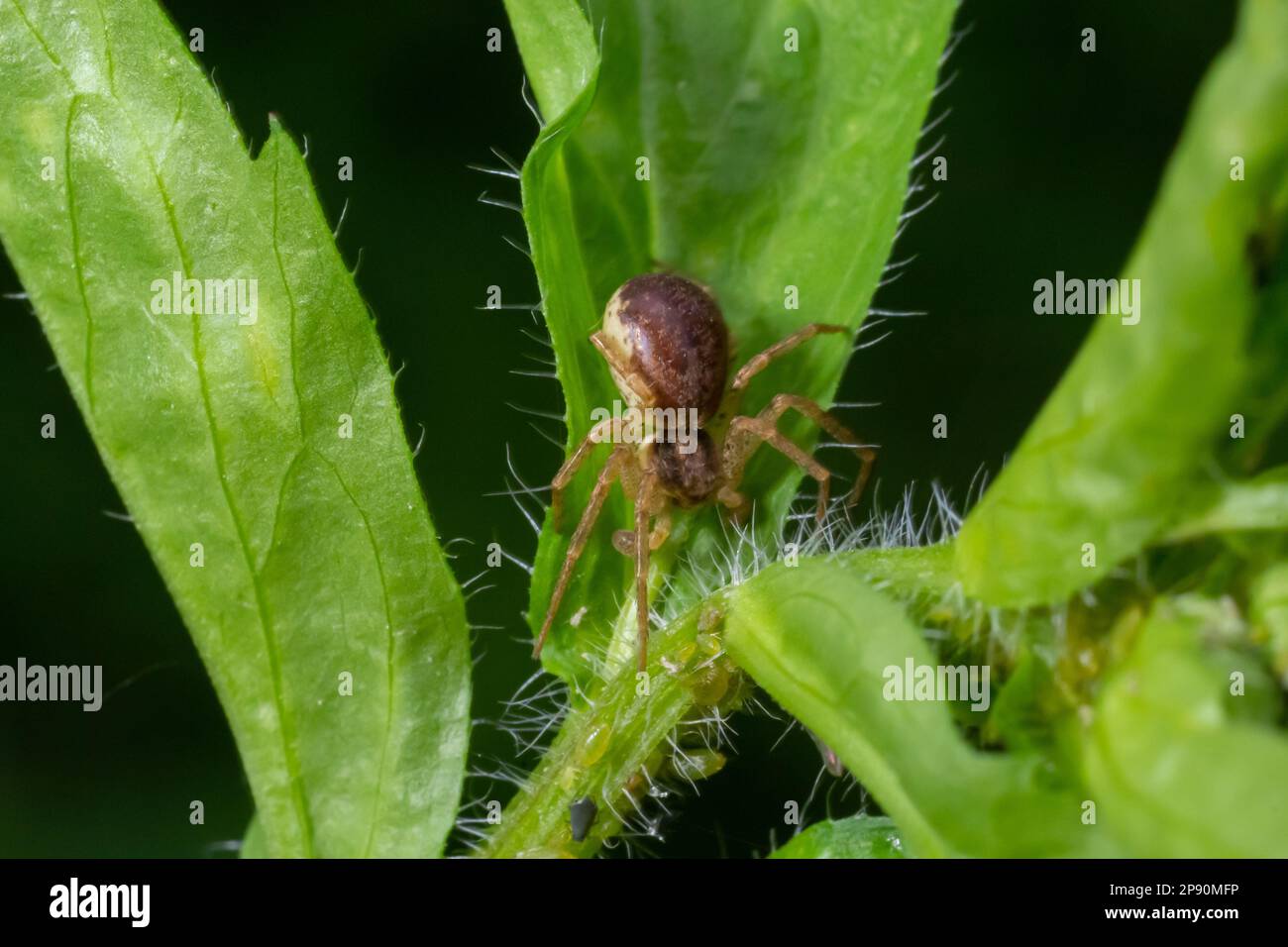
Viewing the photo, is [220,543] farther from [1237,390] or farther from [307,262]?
[1237,390]

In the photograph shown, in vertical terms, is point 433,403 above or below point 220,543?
above

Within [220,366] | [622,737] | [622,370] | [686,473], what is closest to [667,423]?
[686,473]

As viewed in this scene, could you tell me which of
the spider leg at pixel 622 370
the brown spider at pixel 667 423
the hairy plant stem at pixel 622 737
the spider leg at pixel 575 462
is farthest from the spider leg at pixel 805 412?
the hairy plant stem at pixel 622 737

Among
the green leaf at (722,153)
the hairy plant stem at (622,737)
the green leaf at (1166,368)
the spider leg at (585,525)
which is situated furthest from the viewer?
the spider leg at (585,525)

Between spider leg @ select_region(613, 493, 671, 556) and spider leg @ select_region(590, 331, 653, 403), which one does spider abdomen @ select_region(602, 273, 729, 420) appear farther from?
spider leg @ select_region(613, 493, 671, 556)

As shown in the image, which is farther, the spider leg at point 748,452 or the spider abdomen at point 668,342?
the spider leg at point 748,452

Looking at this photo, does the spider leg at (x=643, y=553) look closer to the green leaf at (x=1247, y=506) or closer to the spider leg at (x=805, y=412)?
the spider leg at (x=805, y=412)

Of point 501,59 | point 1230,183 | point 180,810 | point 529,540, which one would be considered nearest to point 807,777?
point 529,540
